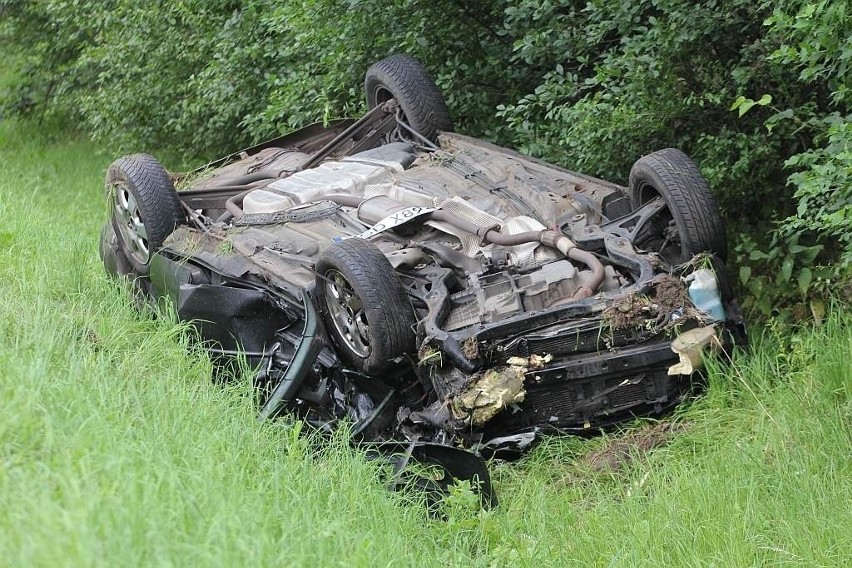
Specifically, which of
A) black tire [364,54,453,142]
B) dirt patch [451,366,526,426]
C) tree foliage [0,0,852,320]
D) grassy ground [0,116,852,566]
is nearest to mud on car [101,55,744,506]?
dirt patch [451,366,526,426]

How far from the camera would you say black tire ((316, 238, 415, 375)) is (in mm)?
5445

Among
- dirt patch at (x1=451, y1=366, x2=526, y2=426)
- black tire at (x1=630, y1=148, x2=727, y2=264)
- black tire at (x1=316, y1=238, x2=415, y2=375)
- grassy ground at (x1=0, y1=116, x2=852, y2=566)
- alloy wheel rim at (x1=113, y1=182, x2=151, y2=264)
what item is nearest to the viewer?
grassy ground at (x1=0, y1=116, x2=852, y2=566)

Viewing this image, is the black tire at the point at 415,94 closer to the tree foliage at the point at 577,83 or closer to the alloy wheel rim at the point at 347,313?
the tree foliage at the point at 577,83

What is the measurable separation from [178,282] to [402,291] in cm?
175

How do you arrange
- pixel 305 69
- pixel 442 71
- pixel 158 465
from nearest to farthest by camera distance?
1. pixel 158 465
2. pixel 442 71
3. pixel 305 69

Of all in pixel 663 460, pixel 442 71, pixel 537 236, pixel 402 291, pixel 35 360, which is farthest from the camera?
pixel 442 71

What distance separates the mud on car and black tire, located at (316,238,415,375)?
11 millimetres

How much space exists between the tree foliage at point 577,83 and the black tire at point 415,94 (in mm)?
489

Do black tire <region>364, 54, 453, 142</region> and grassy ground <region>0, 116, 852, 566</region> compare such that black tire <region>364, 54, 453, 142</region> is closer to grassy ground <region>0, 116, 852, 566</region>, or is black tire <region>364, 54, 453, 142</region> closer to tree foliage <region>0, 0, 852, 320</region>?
tree foliage <region>0, 0, 852, 320</region>

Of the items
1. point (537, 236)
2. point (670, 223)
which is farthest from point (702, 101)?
point (537, 236)

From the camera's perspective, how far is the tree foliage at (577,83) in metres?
6.12

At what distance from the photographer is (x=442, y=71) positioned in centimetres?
939

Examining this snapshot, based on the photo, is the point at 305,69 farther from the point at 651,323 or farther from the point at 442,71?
the point at 651,323

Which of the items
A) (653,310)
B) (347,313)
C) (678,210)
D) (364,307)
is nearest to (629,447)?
(653,310)
